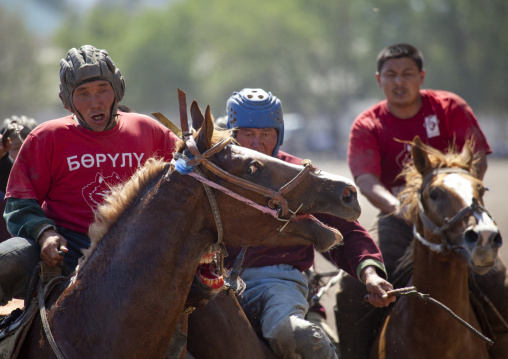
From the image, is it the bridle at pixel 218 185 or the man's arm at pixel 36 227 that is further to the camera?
the man's arm at pixel 36 227

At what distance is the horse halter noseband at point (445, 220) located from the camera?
5559mm

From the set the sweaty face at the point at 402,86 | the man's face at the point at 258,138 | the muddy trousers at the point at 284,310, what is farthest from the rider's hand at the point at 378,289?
the sweaty face at the point at 402,86

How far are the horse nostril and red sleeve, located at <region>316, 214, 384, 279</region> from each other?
942 mm

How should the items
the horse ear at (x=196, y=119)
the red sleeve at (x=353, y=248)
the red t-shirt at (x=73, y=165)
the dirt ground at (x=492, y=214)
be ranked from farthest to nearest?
the dirt ground at (x=492, y=214), the red sleeve at (x=353, y=248), the red t-shirt at (x=73, y=165), the horse ear at (x=196, y=119)

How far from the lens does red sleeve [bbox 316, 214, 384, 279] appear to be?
4.84m

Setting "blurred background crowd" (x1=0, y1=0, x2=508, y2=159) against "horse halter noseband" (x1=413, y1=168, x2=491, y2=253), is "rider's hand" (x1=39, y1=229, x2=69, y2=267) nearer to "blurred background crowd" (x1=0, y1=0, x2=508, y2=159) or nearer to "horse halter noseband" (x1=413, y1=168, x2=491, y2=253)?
"horse halter noseband" (x1=413, y1=168, x2=491, y2=253)

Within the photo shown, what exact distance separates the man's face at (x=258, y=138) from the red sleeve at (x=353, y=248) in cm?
70

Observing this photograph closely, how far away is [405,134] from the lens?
7074mm

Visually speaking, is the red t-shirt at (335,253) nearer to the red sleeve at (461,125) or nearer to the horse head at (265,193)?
the horse head at (265,193)

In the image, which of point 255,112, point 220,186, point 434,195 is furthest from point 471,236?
point 220,186

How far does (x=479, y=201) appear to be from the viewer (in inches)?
227

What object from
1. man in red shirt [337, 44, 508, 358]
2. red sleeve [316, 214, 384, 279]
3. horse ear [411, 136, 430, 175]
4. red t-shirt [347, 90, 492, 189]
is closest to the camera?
red sleeve [316, 214, 384, 279]

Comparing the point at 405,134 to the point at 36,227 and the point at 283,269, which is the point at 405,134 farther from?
the point at 36,227

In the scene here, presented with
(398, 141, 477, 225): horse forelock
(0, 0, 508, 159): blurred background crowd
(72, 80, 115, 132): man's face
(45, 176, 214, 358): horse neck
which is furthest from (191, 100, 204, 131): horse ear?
(0, 0, 508, 159): blurred background crowd
